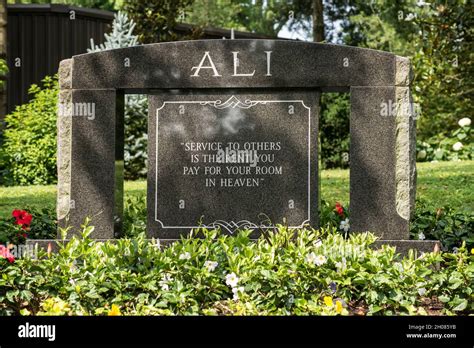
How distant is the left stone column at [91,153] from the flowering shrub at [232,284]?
1.19 metres

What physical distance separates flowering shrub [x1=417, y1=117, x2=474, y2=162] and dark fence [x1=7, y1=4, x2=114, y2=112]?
864 centimetres

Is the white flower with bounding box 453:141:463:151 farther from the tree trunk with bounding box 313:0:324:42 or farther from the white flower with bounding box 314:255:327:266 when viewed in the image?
the white flower with bounding box 314:255:327:266

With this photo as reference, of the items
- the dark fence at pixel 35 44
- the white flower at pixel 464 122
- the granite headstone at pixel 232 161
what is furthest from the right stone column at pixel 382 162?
the dark fence at pixel 35 44

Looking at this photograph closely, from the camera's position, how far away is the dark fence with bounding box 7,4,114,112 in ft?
61.3

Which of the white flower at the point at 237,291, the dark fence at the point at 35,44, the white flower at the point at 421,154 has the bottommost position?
the white flower at the point at 237,291

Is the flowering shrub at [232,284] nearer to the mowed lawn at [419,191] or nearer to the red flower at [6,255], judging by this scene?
the red flower at [6,255]

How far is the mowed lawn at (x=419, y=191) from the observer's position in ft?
37.4

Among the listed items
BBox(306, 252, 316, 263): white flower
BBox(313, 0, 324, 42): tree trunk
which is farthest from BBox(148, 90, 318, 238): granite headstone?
BBox(313, 0, 324, 42): tree trunk

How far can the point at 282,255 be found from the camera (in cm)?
609

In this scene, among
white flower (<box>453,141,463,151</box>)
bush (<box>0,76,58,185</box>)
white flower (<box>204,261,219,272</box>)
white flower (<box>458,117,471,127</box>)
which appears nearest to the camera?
white flower (<box>204,261,219,272</box>)

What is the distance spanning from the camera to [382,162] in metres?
7.05

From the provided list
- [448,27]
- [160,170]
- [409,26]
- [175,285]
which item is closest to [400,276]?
[175,285]

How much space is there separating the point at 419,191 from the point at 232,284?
7.10 m

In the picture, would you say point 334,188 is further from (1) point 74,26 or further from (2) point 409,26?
(2) point 409,26
